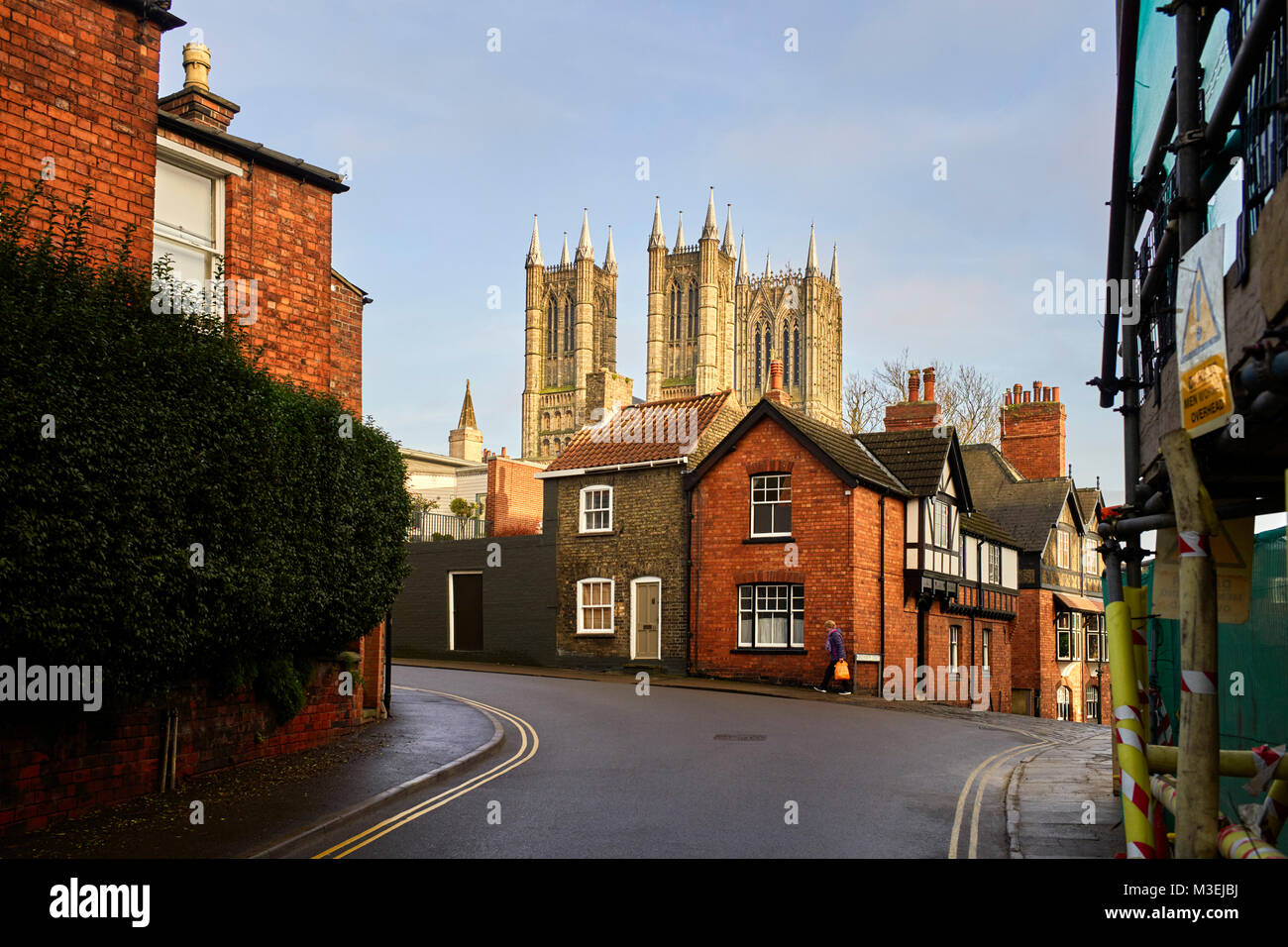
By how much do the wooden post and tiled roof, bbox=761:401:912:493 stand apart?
74.2 ft

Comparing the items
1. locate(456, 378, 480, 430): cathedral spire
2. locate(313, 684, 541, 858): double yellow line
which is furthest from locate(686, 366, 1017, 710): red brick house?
locate(456, 378, 480, 430): cathedral spire

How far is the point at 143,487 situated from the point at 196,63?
10.7m

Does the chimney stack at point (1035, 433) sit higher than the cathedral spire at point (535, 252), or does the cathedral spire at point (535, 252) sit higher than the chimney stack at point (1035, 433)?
the cathedral spire at point (535, 252)

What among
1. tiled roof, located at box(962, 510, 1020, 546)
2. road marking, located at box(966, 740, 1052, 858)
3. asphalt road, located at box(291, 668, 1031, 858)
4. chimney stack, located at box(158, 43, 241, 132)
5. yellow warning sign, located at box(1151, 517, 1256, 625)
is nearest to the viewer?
yellow warning sign, located at box(1151, 517, 1256, 625)

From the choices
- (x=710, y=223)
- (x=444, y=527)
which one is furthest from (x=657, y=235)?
(x=444, y=527)

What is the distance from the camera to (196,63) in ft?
57.0

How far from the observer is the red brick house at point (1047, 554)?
3831cm

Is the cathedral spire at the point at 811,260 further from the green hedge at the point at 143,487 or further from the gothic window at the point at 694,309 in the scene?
the green hedge at the point at 143,487

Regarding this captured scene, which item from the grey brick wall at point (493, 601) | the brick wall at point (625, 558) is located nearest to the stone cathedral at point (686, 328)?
the grey brick wall at point (493, 601)

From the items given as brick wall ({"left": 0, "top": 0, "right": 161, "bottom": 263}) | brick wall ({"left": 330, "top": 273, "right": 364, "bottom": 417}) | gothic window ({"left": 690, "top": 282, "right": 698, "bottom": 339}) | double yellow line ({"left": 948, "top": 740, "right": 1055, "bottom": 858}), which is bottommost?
double yellow line ({"left": 948, "top": 740, "right": 1055, "bottom": 858})

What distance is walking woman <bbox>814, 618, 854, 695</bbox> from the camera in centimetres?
2528

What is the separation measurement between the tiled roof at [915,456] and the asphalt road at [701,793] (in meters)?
11.4

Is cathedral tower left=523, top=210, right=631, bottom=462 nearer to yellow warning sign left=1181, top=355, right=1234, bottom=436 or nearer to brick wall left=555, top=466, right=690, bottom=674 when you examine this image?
brick wall left=555, top=466, right=690, bottom=674
